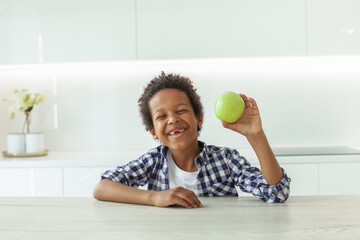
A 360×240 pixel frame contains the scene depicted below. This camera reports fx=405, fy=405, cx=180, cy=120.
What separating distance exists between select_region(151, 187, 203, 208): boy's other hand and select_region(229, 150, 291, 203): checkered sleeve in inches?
8.1

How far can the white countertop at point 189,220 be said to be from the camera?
2.46 feet

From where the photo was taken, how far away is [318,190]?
87.4 inches

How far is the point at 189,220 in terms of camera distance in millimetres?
852

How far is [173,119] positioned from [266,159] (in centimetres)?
35

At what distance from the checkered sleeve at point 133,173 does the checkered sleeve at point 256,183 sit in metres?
0.30

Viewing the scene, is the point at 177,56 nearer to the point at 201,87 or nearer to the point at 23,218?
the point at 201,87

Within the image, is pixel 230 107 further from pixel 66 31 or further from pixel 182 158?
pixel 66 31

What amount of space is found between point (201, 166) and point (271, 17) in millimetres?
1341

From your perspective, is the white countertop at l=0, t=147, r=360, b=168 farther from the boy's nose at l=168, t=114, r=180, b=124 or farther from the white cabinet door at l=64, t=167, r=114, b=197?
the boy's nose at l=168, t=114, r=180, b=124

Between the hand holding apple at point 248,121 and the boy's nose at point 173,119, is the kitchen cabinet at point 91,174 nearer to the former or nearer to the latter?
the boy's nose at point 173,119

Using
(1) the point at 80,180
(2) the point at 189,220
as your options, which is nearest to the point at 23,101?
(1) the point at 80,180

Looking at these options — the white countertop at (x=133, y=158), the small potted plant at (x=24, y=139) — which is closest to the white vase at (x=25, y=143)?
the small potted plant at (x=24, y=139)

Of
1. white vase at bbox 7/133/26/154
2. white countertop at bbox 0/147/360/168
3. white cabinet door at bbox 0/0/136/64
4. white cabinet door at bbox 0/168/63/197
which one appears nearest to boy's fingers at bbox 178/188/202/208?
white countertop at bbox 0/147/360/168

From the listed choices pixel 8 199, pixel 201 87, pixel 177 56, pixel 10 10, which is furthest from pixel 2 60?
pixel 8 199
